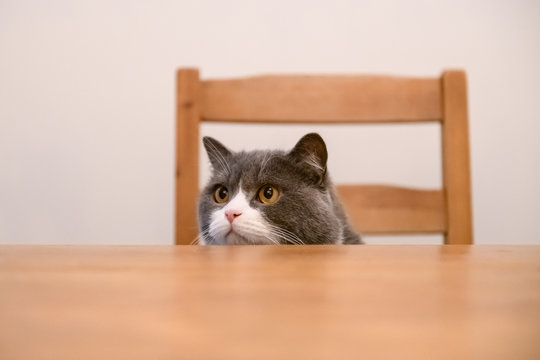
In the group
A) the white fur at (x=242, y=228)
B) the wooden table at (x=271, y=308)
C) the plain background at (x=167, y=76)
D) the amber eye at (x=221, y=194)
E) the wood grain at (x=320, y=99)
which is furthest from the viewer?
the plain background at (x=167, y=76)

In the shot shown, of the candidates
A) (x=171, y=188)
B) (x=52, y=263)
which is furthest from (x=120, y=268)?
(x=171, y=188)

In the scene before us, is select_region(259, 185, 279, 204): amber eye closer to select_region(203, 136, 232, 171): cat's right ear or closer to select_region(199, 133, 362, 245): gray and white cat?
select_region(199, 133, 362, 245): gray and white cat

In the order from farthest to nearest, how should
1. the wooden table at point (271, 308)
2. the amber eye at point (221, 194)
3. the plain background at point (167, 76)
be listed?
the plain background at point (167, 76)
the amber eye at point (221, 194)
the wooden table at point (271, 308)

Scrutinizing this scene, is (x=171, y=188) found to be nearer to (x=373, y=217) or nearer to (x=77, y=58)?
(x=77, y=58)

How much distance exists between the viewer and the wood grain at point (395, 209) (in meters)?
Result: 1.14

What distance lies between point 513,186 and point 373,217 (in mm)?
877

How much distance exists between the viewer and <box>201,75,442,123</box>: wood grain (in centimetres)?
112

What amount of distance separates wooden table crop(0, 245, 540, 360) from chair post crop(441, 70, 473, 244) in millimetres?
844

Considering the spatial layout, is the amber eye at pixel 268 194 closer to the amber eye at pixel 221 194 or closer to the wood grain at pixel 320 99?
the amber eye at pixel 221 194

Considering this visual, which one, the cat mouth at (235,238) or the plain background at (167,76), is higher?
the plain background at (167,76)

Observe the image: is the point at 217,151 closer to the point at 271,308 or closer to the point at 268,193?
the point at 268,193

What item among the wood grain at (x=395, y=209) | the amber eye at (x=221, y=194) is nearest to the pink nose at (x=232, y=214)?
the amber eye at (x=221, y=194)

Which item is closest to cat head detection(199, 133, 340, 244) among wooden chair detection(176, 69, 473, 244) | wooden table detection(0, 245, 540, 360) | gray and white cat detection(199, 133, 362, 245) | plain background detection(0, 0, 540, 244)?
gray and white cat detection(199, 133, 362, 245)

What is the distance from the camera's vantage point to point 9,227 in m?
1.78
